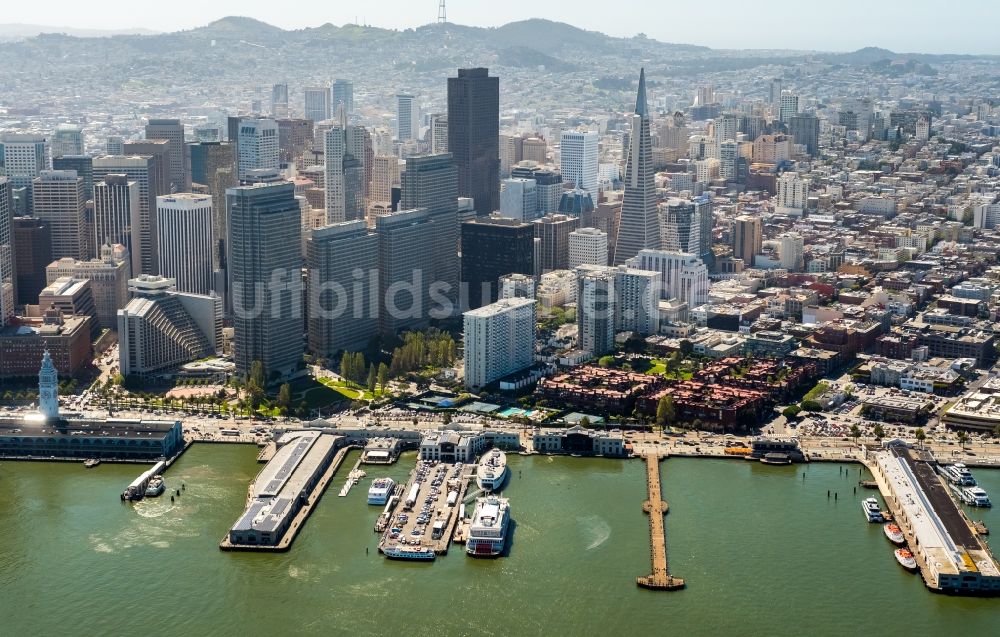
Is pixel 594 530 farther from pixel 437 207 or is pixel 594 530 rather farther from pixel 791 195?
pixel 791 195

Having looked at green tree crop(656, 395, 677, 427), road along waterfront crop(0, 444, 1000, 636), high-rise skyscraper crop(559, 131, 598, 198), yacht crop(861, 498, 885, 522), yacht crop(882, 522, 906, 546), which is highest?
high-rise skyscraper crop(559, 131, 598, 198)

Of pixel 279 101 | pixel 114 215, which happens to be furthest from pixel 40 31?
pixel 114 215

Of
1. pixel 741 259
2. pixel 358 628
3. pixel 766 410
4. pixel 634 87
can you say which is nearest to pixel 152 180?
pixel 741 259

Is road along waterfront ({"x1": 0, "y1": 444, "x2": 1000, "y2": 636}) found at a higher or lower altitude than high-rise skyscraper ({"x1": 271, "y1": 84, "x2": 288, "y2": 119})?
lower

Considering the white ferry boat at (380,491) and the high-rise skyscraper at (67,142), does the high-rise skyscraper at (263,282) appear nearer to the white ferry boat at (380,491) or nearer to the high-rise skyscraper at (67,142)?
the white ferry boat at (380,491)

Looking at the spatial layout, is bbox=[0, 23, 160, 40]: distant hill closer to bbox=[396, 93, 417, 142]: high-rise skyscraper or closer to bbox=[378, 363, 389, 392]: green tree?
bbox=[396, 93, 417, 142]: high-rise skyscraper

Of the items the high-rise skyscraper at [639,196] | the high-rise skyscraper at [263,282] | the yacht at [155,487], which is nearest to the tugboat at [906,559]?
the yacht at [155,487]

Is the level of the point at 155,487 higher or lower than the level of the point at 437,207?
lower

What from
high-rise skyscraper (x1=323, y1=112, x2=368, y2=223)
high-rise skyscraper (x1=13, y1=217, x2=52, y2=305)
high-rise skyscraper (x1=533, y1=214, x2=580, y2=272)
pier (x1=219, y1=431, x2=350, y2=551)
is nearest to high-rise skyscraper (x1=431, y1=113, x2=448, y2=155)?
high-rise skyscraper (x1=323, y1=112, x2=368, y2=223)
